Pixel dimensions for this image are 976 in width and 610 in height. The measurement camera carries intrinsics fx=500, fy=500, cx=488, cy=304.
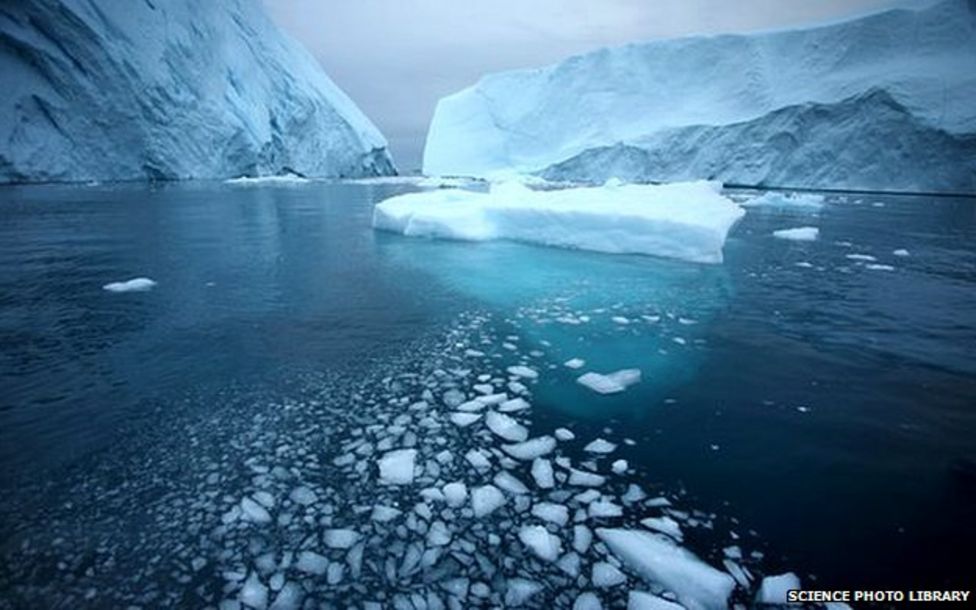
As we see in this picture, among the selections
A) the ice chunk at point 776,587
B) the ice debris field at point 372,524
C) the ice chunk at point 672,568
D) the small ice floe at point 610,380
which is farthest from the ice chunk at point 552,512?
the small ice floe at point 610,380

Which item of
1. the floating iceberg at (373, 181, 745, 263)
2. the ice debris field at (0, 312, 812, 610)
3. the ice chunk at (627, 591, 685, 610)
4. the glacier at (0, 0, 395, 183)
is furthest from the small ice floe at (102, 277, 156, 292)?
the glacier at (0, 0, 395, 183)

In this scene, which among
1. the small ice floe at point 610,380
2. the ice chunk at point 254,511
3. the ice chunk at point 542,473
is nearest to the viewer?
the ice chunk at point 254,511

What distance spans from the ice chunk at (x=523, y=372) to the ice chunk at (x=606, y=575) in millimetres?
A: 1377

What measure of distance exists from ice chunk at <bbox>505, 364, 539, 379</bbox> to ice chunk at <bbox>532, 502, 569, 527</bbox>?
1113 mm

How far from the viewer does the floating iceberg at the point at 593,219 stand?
643 cm

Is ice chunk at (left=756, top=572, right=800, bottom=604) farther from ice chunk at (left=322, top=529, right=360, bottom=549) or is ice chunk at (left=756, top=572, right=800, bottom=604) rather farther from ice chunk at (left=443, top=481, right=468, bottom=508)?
ice chunk at (left=322, top=529, right=360, bottom=549)

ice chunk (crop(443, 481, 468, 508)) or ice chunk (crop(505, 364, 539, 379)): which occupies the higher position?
ice chunk (crop(505, 364, 539, 379))

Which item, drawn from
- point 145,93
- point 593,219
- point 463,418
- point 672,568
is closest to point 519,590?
point 672,568

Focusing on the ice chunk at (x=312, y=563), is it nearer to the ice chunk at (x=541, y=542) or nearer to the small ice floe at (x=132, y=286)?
the ice chunk at (x=541, y=542)

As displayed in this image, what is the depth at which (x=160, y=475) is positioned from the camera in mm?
1825

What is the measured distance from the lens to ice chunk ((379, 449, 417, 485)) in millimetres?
1844

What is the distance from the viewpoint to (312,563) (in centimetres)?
146

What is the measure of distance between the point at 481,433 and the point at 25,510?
1580mm

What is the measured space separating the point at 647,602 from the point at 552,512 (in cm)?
41
